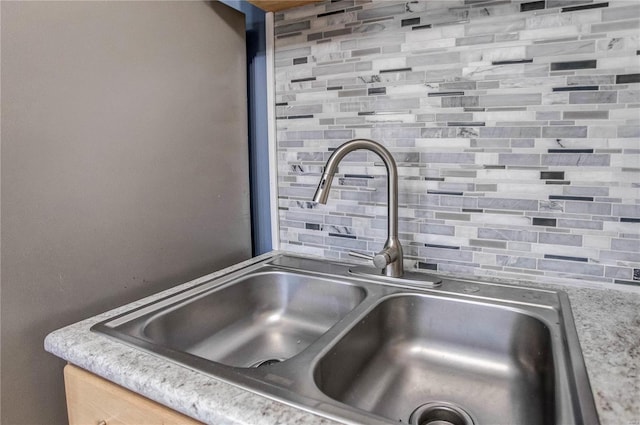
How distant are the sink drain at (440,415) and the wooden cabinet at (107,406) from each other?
41 cm

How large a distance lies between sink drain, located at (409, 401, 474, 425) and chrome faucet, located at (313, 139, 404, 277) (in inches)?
12.1

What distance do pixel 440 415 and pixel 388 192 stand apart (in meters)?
0.48

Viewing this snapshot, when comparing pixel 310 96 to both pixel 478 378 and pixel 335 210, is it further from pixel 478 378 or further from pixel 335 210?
pixel 478 378

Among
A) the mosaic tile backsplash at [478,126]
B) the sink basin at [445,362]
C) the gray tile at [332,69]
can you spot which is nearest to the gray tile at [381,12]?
the mosaic tile backsplash at [478,126]

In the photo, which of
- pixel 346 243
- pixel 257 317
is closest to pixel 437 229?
pixel 346 243

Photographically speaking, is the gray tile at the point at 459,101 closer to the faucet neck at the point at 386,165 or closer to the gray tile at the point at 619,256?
the faucet neck at the point at 386,165

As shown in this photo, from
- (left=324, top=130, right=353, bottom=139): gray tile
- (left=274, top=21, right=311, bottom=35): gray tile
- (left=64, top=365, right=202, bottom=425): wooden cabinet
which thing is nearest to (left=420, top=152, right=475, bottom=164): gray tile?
(left=324, top=130, right=353, bottom=139): gray tile

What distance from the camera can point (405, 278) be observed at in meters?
0.93

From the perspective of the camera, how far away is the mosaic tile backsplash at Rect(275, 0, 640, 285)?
0.79 metres

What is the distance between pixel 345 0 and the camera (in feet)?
3.41

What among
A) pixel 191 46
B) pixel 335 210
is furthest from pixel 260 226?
pixel 191 46

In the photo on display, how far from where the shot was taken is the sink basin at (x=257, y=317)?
826 millimetres

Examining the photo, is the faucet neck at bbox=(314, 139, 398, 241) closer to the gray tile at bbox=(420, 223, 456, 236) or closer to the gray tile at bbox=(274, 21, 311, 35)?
the gray tile at bbox=(420, 223, 456, 236)

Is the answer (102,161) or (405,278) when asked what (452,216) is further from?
(102,161)
